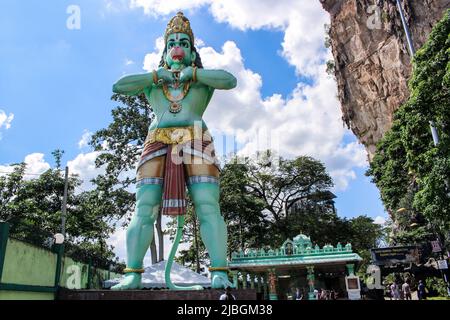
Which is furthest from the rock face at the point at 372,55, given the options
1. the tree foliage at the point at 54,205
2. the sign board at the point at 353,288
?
the tree foliage at the point at 54,205

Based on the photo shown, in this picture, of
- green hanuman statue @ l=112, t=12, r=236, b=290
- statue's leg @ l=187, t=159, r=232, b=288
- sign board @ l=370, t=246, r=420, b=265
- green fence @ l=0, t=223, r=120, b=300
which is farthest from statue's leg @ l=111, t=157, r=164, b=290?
sign board @ l=370, t=246, r=420, b=265

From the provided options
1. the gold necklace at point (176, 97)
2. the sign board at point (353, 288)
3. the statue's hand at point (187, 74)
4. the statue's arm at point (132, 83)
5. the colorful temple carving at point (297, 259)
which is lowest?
the sign board at point (353, 288)

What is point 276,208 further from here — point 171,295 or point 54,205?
point 171,295

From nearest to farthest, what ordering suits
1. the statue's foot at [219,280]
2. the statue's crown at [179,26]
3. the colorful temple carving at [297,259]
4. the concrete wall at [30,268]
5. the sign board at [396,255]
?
the statue's foot at [219,280], the concrete wall at [30,268], the statue's crown at [179,26], the colorful temple carving at [297,259], the sign board at [396,255]

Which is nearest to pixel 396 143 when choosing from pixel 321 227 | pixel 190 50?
pixel 321 227

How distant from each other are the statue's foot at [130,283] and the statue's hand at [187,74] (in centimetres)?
289

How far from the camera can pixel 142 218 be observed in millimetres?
5289

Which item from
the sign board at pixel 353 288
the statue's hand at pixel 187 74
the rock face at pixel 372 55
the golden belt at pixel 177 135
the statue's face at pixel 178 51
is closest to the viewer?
the golden belt at pixel 177 135

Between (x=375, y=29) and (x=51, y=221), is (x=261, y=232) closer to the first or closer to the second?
(x=51, y=221)

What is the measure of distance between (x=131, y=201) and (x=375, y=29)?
73.2 feet

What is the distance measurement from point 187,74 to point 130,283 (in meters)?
3.06

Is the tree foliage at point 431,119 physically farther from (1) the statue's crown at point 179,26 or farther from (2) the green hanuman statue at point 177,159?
(2) the green hanuman statue at point 177,159

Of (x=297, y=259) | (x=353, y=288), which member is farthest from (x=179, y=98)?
(x=297, y=259)

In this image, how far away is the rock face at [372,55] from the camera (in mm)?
23719
